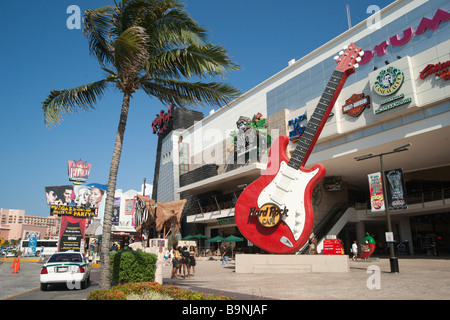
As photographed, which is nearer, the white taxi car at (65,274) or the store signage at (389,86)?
the white taxi car at (65,274)

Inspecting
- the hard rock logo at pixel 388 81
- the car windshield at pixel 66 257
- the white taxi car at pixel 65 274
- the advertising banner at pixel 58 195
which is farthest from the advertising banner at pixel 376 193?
the advertising banner at pixel 58 195

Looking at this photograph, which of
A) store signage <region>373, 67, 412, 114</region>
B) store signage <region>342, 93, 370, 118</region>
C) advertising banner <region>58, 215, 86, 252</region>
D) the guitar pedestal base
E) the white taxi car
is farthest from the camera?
advertising banner <region>58, 215, 86, 252</region>

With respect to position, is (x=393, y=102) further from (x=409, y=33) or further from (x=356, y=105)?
(x=409, y=33)

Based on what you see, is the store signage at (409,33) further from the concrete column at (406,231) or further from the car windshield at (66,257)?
the car windshield at (66,257)

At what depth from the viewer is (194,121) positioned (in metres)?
55.8

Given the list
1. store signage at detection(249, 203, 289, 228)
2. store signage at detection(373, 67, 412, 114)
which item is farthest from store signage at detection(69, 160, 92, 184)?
store signage at detection(373, 67, 412, 114)

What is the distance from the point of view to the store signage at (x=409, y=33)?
2027 cm

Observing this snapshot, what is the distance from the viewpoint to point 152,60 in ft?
33.7

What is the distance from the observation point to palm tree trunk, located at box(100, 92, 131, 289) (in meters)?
8.82

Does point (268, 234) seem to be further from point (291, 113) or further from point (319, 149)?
point (291, 113)

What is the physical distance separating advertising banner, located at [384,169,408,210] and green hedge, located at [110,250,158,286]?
41.4 feet

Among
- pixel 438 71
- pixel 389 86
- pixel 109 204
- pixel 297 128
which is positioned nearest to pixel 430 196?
pixel 389 86

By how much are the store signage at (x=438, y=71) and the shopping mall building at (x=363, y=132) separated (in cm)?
6

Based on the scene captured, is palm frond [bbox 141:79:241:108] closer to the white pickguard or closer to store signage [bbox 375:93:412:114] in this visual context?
the white pickguard
